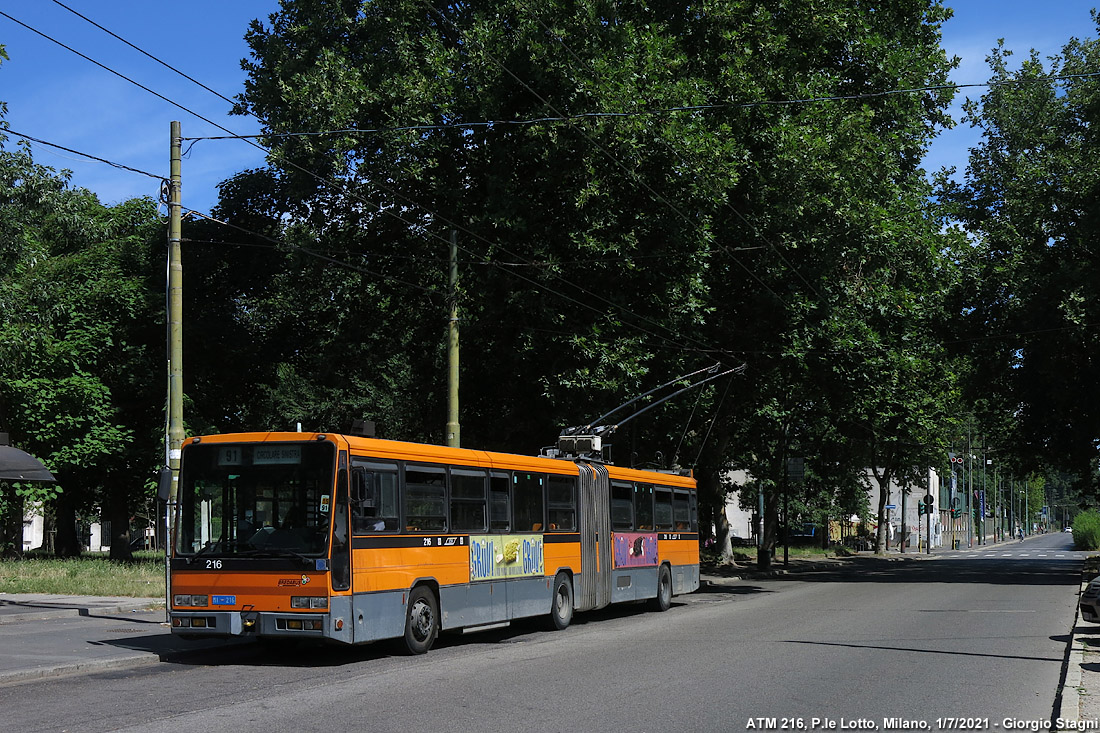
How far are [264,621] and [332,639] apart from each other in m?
0.88

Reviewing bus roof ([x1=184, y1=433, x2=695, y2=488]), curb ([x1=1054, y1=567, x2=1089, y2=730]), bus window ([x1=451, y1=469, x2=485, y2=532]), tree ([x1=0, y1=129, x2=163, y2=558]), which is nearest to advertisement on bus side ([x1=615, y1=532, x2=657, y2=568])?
bus roof ([x1=184, y1=433, x2=695, y2=488])

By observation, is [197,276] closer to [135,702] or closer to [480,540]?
[480,540]

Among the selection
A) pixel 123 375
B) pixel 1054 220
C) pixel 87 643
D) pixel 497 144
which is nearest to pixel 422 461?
pixel 87 643

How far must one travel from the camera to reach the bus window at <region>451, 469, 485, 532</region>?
16.1 meters

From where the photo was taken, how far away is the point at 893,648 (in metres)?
15.2

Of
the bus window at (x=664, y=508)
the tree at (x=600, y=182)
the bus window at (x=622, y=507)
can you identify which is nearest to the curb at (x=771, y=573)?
the tree at (x=600, y=182)

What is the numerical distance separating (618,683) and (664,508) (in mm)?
12488

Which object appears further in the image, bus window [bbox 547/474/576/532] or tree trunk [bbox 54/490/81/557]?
tree trunk [bbox 54/490/81/557]

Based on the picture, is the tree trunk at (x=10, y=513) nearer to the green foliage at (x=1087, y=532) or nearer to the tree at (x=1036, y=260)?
the tree at (x=1036, y=260)

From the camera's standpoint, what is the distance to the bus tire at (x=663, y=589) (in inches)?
922

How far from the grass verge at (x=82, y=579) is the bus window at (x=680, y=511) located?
10.3 metres

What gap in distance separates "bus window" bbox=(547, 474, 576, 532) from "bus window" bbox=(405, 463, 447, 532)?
11.6 ft

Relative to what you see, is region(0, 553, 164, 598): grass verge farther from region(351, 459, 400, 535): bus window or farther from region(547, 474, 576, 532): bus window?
region(351, 459, 400, 535): bus window

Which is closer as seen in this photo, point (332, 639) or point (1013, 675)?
point (1013, 675)
